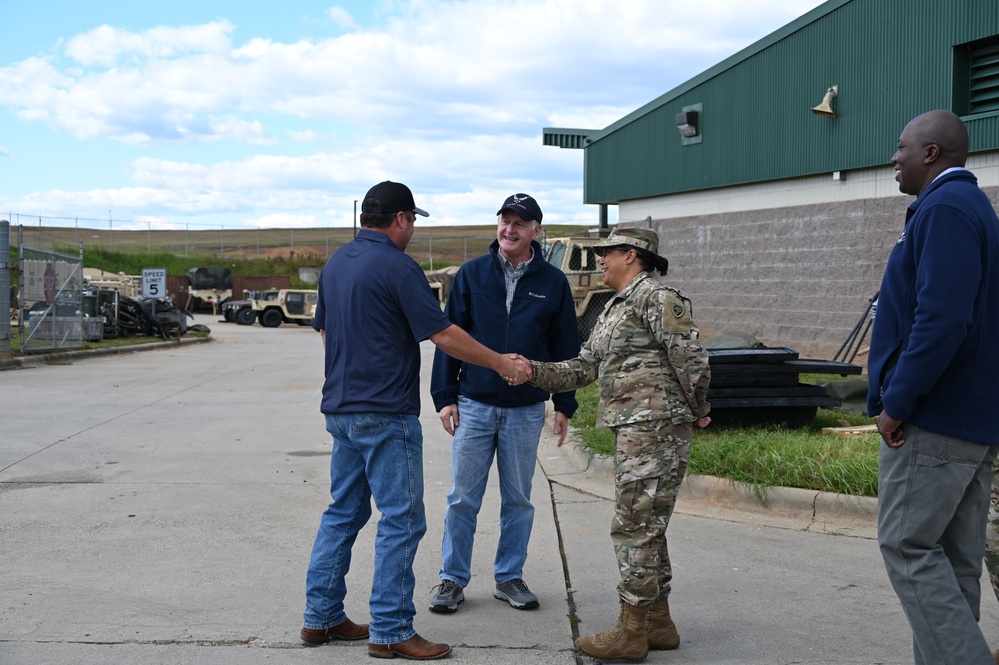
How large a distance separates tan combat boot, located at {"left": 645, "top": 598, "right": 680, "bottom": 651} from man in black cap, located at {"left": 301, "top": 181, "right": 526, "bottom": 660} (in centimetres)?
86

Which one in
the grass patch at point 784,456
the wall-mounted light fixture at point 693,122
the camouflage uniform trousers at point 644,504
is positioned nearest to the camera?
the camouflage uniform trousers at point 644,504

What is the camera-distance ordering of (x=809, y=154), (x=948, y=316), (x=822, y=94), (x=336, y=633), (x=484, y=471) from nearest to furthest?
(x=948, y=316) → (x=336, y=633) → (x=484, y=471) → (x=822, y=94) → (x=809, y=154)

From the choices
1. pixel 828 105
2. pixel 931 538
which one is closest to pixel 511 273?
pixel 931 538

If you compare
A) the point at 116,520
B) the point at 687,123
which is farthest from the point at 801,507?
the point at 687,123

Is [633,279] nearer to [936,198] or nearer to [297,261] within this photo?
[936,198]

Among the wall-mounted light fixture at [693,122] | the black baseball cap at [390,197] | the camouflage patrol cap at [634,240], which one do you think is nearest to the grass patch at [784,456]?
the camouflage patrol cap at [634,240]

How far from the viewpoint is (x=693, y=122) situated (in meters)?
21.1

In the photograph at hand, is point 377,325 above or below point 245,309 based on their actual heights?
above

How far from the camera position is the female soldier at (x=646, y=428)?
4.10m

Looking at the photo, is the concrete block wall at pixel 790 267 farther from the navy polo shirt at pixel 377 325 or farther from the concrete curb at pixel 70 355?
the concrete curb at pixel 70 355

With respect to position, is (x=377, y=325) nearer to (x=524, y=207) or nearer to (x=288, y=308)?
(x=524, y=207)

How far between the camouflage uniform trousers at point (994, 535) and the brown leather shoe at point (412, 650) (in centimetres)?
217

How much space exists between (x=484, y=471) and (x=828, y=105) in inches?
539

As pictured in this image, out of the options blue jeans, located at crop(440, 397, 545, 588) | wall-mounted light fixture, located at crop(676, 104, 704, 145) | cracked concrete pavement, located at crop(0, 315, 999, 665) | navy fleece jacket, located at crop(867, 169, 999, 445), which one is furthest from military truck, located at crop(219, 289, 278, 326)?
navy fleece jacket, located at crop(867, 169, 999, 445)
